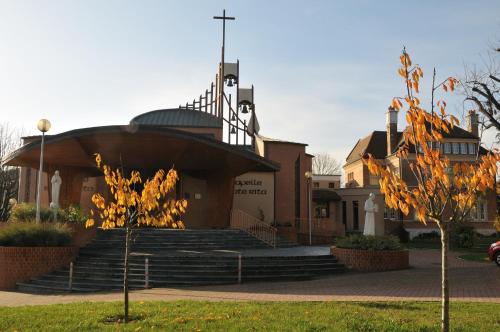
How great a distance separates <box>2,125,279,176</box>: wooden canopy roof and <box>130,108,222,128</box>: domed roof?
6.92m

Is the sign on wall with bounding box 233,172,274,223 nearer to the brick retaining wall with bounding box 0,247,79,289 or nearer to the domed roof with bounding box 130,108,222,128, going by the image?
the domed roof with bounding box 130,108,222,128

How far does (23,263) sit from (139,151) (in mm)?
8993

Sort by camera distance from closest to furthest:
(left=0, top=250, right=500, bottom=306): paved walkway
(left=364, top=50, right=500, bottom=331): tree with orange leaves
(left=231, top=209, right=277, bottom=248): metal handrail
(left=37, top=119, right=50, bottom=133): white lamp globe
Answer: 1. (left=364, top=50, right=500, bottom=331): tree with orange leaves
2. (left=0, top=250, right=500, bottom=306): paved walkway
3. (left=37, top=119, right=50, bottom=133): white lamp globe
4. (left=231, top=209, right=277, bottom=248): metal handrail

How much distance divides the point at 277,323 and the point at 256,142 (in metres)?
26.7

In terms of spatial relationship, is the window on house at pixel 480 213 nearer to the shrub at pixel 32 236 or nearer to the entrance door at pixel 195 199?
the entrance door at pixel 195 199

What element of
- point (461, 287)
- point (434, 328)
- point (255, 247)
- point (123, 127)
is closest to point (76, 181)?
point (123, 127)

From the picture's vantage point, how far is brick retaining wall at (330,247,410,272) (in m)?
15.9

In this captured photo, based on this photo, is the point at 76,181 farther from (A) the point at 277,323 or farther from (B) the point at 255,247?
(A) the point at 277,323

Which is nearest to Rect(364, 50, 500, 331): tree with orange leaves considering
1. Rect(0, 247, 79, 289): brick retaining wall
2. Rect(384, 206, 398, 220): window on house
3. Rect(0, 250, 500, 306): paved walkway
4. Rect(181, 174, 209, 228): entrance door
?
Rect(0, 250, 500, 306): paved walkway

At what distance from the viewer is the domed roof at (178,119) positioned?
32.0m

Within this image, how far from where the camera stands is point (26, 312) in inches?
338

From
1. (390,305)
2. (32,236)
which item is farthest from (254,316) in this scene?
(32,236)

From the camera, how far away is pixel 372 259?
15867 millimetres

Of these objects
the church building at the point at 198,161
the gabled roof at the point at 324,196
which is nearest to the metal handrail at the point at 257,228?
the church building at the point at 198,161
